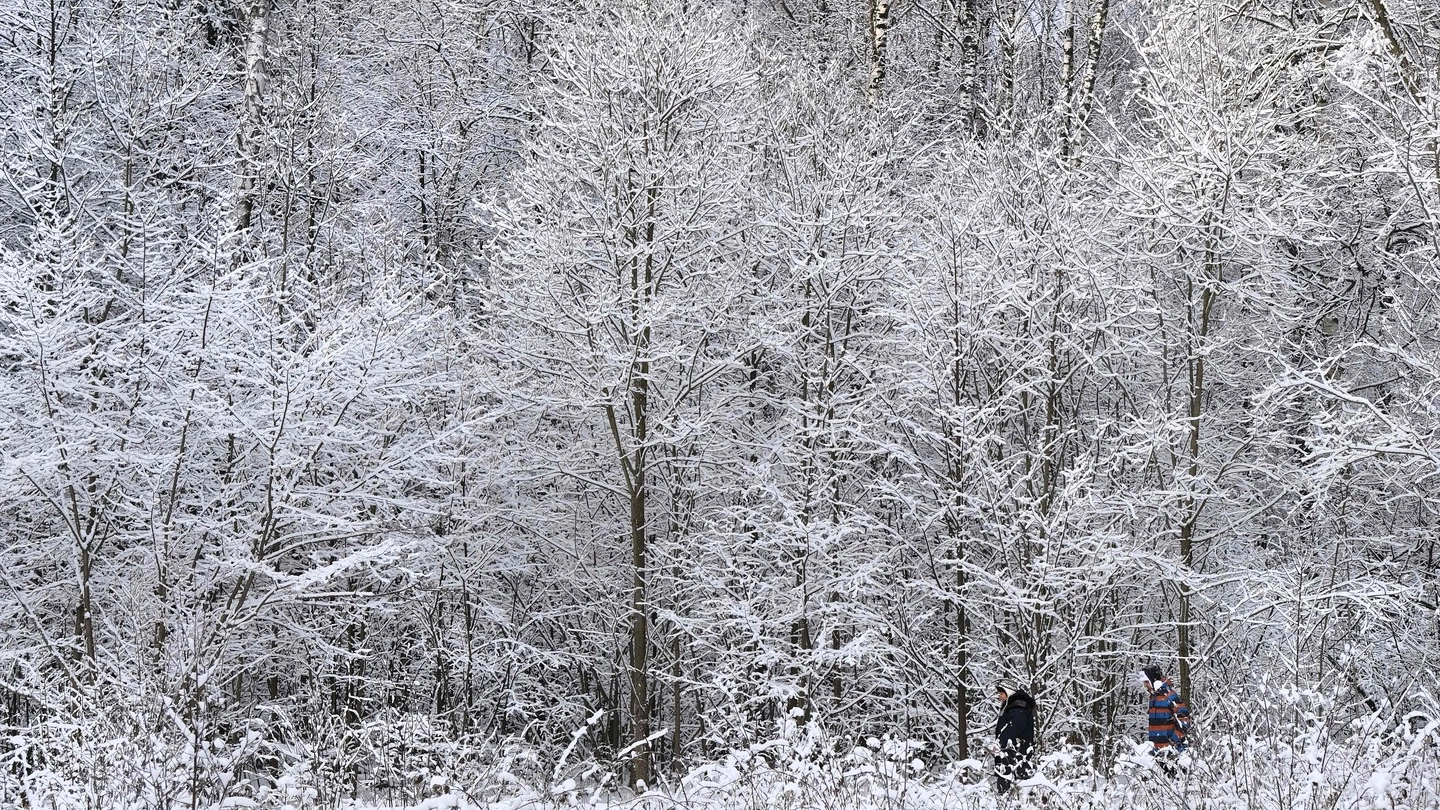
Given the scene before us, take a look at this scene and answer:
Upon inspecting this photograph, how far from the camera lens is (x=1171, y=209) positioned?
13.2m

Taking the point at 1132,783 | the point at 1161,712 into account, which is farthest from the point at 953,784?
the point at 1161,712

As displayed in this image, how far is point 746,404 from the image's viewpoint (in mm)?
16484

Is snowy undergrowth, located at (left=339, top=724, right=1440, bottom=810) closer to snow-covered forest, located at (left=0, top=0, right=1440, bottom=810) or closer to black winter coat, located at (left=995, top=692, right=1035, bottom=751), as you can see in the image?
black winter coat, located at (left=995, top=692, right=1035, bottom=751)

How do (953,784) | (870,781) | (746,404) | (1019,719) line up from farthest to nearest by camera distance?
1. (746,404)
2. (1019,719)
3. (953,784)
4. (870,781)

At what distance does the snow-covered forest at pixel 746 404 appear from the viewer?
39.8 feet

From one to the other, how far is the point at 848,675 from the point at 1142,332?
22.0ft

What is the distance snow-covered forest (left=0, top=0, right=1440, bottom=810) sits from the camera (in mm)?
12125

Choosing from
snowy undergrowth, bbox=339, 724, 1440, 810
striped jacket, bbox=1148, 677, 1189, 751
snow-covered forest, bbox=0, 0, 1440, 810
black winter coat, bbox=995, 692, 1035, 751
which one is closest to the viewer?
snowy undergrowth, bbox=339, 724, 1440, 810

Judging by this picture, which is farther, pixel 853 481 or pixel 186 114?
pixel 186 114

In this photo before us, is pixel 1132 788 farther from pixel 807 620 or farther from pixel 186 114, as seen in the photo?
pixel 186 114

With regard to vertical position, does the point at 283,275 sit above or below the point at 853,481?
above

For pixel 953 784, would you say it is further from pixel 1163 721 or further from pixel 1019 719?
pixel 1163 721

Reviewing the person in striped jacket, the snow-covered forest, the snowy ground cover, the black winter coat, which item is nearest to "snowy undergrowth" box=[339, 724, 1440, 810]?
the snowy ground cover

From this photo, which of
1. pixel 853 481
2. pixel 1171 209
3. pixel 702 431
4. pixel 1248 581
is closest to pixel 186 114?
pixel 702 431
